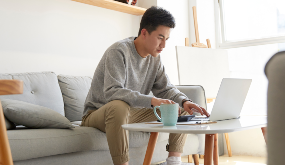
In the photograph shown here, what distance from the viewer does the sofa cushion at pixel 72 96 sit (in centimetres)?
216

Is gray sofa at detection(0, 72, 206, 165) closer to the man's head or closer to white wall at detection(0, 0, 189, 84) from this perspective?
white wall at detection(0, 0, 189, 84)

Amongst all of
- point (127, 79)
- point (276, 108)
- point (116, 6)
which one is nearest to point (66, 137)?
point (127, 79)

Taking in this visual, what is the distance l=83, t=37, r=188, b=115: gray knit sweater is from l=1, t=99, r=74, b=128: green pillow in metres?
0.27

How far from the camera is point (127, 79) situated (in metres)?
1.76

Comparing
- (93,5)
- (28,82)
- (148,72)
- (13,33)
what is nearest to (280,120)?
(148,72)

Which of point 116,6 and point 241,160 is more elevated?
point 116,6

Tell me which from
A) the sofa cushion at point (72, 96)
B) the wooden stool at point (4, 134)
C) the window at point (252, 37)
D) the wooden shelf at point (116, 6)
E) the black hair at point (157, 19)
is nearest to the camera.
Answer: the wooden stool at point (4, 134)

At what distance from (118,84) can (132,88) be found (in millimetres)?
253

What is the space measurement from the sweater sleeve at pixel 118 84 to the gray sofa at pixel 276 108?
111cm

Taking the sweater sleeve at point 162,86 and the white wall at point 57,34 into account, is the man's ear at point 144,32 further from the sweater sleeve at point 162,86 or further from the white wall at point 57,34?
the white wall at point 57,34

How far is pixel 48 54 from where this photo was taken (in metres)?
2.46

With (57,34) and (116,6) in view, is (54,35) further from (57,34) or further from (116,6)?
(116,6)

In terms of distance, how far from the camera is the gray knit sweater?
5.01ft

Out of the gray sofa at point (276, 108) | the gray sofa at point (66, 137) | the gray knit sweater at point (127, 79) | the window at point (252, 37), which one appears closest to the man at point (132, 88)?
the gray knit sweater at point (127, 79)
